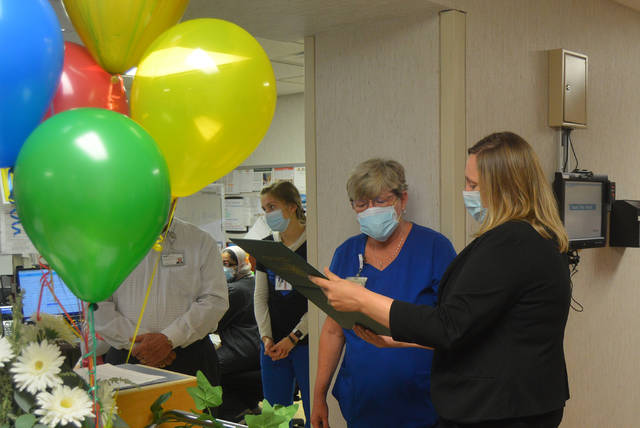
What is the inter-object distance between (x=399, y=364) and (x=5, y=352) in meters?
1.14

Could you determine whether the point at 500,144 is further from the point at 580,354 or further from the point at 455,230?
the point at 580,354

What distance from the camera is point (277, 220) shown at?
9.84 ft

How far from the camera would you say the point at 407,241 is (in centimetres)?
196

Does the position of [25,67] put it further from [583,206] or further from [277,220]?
[583,206]

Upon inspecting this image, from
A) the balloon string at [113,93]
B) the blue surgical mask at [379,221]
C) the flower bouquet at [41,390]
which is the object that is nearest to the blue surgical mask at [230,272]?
the blue surgical mask at [379,221]

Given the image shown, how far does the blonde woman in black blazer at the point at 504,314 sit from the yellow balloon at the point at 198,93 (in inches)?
20.3

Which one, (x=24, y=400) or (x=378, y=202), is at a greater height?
(x=378, y=202)

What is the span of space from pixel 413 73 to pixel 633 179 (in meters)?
1.70

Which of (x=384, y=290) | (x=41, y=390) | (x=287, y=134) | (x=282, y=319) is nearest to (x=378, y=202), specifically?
(x=384, y=290)

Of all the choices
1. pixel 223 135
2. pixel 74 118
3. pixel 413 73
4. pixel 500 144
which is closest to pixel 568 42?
pixel 413 73

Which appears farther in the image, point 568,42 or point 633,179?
point 633,179

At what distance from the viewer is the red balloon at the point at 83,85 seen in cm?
128

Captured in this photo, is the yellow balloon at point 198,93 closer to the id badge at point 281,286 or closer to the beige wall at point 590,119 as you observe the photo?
the beige wall at point 590,119

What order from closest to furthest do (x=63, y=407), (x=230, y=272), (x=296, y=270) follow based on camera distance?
→ (x=63, y=407), (x=296, y=270), (x=230, y=272)
